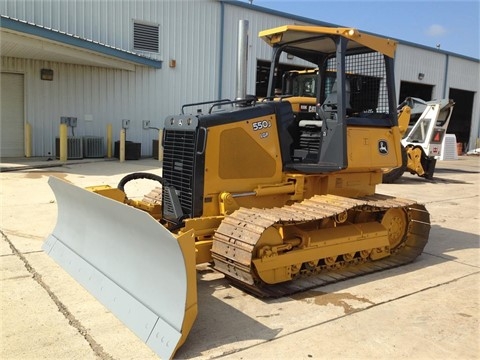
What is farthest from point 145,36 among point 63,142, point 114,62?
point 63,142

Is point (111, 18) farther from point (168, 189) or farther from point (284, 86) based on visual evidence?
point (168, 189)

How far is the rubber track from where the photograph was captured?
4.08 meters

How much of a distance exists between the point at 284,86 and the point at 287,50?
0.68 m

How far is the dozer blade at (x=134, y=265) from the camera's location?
3232 millimetres

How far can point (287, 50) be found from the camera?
19.5 ft

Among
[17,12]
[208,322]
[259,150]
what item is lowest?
[208,322]

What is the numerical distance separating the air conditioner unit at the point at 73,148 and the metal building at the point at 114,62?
1.10ft

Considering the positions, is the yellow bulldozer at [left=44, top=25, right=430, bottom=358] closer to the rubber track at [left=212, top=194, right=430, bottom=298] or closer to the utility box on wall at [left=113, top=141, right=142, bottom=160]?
the rubber track at [left=212, top=194, right=430, bottom=298]

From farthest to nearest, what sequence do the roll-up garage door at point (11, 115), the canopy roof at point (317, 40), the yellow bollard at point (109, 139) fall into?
the yellow bollard at point (109, 139) < the roll-up garage door at point (11, 115) < the canopy roof at point (317, 40)

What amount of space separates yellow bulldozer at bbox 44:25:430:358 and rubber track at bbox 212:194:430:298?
0.04 feet

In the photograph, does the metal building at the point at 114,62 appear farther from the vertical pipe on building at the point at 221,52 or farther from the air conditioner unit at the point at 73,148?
the air conditioner unit at the point at 73,148

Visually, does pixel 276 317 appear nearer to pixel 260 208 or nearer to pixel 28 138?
pixel 260 208

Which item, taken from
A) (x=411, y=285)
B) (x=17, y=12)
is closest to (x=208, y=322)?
(x=411, y=285)

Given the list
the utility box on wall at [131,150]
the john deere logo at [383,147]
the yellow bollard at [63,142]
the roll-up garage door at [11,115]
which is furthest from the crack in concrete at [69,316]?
the roll-up garage door at [11,115]
